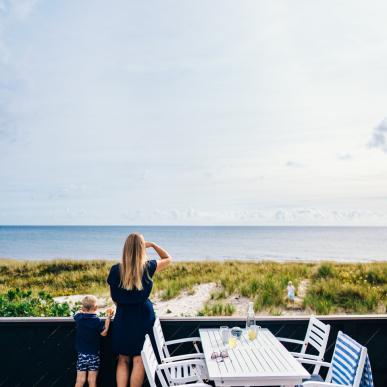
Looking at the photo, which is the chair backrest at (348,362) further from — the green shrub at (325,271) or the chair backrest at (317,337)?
the green shrub at (325,271)

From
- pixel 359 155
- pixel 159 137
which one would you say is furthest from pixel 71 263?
pixel 359 155

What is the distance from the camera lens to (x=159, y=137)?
907 inches

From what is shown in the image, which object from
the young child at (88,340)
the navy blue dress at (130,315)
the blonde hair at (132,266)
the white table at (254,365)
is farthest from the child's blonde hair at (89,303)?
the white table at (254,365)

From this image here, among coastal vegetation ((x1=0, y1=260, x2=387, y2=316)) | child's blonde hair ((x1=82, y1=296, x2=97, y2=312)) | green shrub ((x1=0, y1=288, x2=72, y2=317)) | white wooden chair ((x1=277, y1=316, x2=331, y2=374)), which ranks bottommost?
coastal vegetation ((x1=0, y1=260, x2=387, y2=316))

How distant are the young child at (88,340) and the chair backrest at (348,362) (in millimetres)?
1801

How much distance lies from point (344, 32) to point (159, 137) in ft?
55.1

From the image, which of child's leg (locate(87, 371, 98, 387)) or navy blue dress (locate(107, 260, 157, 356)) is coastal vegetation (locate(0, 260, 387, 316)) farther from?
navy blue dress (locate(107, 260, 157, 356))

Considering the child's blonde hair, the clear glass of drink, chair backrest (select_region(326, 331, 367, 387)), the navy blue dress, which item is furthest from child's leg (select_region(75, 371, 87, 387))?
chair backrest (select_region(326, 331, 367, 387))

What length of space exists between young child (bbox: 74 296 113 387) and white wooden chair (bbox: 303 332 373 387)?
1670mm

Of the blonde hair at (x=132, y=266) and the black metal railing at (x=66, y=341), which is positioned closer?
the blonde hair at (x=132, y=266)

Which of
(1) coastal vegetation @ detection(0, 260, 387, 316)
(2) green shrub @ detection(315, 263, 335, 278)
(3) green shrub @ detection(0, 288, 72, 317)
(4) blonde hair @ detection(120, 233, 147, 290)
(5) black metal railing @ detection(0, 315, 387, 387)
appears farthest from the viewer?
(2) green shrub @ detection(315, 263, 335, 278)

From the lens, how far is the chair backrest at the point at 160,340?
3492 mm

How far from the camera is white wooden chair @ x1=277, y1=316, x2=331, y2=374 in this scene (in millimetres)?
3447

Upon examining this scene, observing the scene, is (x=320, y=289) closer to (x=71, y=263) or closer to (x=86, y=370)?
(x=86, y=370)
